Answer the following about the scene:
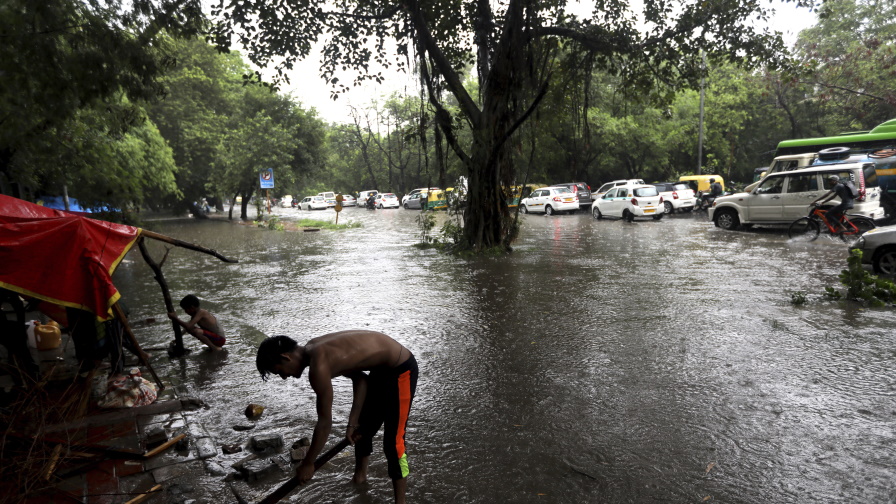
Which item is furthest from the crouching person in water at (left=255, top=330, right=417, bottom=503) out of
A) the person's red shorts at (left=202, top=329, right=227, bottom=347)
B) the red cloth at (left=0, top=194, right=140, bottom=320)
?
the person's red shorts at (left=202, top=329, right=227, bottom=347)

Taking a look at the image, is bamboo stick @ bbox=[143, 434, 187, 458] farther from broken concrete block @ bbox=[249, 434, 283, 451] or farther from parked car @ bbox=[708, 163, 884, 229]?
parked car @ bbox=[708, 163, 884, 229]

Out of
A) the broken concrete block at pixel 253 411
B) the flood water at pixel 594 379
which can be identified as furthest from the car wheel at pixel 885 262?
the broken concrete block at pixel 253 411

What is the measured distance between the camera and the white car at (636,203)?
2286 cm

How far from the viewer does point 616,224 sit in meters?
22.1

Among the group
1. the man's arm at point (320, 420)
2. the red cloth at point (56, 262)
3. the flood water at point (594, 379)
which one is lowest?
the flood water at point (594, 379)

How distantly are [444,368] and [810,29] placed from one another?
1696 inches

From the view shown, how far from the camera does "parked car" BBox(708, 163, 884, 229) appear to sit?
47.0 feet

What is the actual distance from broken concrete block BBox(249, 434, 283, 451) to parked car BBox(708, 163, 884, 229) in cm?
1493

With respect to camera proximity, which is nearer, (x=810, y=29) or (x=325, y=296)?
(x=325, y=296)

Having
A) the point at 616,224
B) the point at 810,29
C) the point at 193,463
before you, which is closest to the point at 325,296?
the point at 193,463

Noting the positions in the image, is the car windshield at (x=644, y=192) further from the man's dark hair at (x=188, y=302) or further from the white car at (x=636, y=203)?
the man's dark hair at (x=188, y=302)

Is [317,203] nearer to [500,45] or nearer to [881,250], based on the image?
[500,45]

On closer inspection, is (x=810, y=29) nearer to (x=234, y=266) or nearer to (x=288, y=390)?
(x=234, y=266)

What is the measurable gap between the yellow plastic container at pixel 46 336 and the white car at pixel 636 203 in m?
21.0
